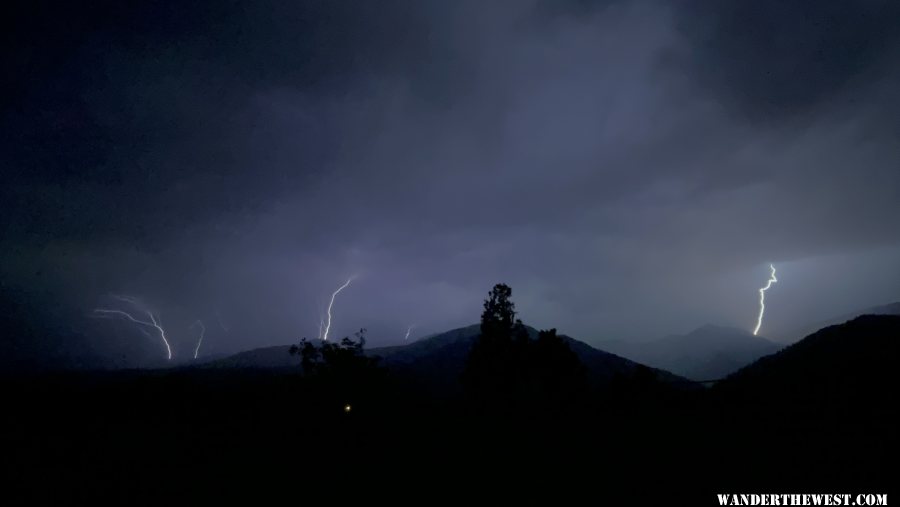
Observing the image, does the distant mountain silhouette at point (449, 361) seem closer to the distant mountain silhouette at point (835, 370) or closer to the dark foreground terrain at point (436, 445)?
the distant mountain silhouette at point (835, 370)

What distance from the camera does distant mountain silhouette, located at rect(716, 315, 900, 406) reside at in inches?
872

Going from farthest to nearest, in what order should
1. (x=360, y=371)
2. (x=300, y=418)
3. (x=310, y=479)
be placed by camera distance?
(x=360, y=371), (x=300, y=418), (x=310, y=479)

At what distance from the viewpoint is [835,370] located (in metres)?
31.0

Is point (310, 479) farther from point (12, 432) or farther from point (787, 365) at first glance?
point (787, 365)

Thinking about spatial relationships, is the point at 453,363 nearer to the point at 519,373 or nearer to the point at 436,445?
the point at 519,373

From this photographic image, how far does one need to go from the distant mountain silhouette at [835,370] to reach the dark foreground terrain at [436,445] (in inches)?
14.2

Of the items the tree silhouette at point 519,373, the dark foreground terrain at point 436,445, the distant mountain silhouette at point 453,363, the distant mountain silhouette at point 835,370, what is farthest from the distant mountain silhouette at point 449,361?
the dark foreground terrain at point 436,445

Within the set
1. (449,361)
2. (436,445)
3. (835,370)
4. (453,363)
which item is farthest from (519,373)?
(449,361)

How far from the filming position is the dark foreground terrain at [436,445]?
12133 millimetres

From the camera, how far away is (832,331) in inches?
2328

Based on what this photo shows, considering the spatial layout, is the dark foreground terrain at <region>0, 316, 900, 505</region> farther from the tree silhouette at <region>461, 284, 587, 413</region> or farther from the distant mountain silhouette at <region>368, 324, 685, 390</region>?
the distant mountain silhouette at <region>368, 324, 685, 390</region>

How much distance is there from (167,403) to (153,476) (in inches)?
755

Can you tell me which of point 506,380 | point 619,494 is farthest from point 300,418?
point 619,494

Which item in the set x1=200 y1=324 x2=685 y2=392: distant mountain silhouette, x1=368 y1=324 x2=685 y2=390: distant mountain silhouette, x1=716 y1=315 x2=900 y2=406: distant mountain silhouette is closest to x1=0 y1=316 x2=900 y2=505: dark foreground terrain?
x1=716 y1=315 x2=900 y2=406: distant mountain silhouette
